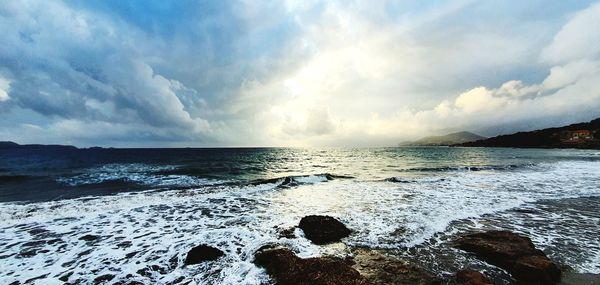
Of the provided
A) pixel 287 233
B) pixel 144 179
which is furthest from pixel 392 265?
pixel 144 179

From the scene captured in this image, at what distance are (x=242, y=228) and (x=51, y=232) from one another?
8.11 m

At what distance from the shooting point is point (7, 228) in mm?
12141

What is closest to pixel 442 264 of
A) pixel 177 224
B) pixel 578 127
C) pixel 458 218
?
pixel 458 218

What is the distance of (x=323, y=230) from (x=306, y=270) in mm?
3305

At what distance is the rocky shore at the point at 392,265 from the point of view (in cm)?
631

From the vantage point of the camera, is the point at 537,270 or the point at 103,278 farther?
the point at 103,278

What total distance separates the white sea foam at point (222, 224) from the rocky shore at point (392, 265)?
531 millimetres

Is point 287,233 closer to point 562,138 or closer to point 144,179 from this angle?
point 144,179

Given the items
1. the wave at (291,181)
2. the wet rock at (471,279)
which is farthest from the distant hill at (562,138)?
the wet rock at (471,279)

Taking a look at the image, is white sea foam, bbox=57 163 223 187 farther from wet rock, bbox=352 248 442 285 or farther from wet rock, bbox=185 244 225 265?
wet rock, bbox=352 248 442 285

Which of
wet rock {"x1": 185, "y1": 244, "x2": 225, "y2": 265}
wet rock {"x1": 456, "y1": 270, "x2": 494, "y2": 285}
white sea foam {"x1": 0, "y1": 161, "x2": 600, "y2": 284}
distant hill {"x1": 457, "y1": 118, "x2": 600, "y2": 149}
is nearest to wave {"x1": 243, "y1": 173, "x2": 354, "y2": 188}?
white sea foam {"x1": 0, "y1": 161, "x2": 600, "y2": 284}

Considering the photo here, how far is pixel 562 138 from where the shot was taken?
123875 millimetres

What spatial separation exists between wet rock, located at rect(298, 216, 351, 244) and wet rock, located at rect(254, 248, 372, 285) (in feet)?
6.94

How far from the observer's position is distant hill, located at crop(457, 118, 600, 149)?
11169 cm
